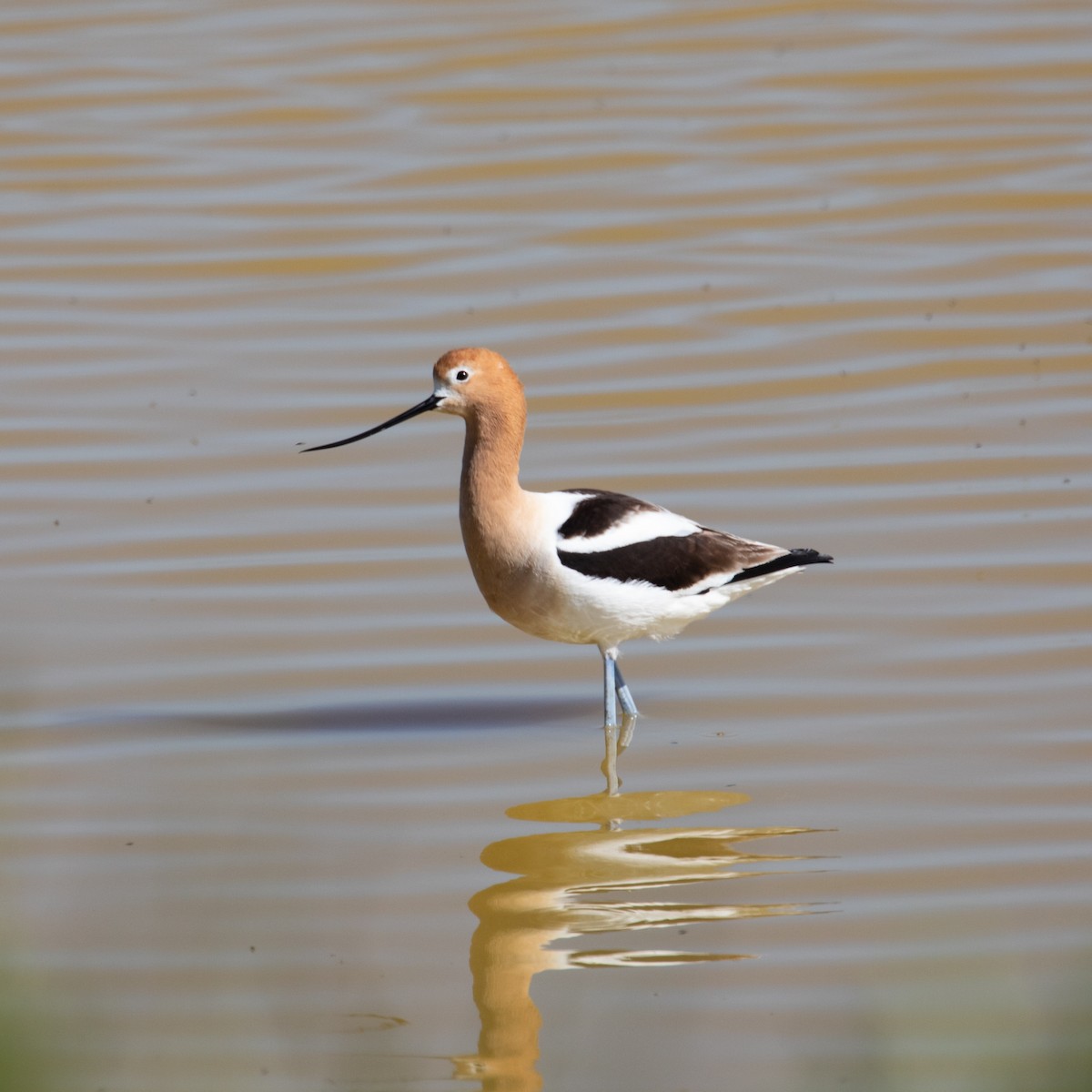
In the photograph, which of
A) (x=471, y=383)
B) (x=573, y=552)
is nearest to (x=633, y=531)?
(x=573, y=552)

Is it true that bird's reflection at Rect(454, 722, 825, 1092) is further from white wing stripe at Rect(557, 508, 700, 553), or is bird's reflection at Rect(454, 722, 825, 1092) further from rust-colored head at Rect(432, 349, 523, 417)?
rust-colored head at Rect(432, 349, 523, 417)

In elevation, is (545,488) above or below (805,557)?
above

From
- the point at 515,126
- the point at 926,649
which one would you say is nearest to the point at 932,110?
the point at 515,126

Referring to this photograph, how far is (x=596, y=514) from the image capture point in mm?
5922

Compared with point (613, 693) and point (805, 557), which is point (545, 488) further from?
point (613, 693)

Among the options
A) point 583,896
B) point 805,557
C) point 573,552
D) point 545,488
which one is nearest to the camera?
point 583,896

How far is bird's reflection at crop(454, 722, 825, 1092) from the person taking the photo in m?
4.14

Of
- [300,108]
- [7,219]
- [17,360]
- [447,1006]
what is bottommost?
[447,1006]

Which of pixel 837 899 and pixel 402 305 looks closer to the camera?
pixel 837 899

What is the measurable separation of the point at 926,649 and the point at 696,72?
21.8ft

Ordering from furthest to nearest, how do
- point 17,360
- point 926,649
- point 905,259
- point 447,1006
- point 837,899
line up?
point 905,259, point 17,360, point 926,649, point 837,899, point 447,1006

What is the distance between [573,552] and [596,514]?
0.16 meters

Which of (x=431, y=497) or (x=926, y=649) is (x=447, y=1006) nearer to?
(x=926, y=649)

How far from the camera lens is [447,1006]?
4.24 metres
